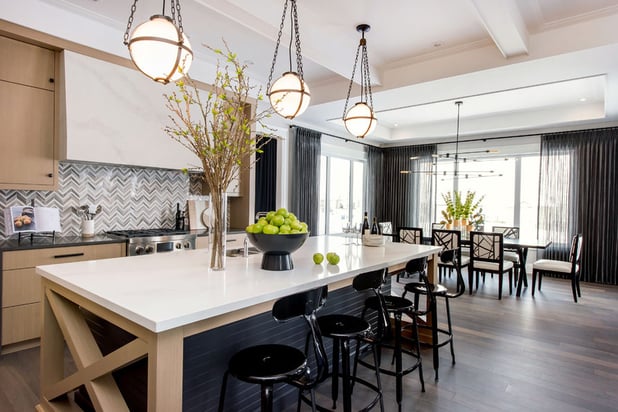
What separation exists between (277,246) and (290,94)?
118cm

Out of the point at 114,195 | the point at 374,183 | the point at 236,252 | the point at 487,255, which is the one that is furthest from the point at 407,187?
the point at 236,252

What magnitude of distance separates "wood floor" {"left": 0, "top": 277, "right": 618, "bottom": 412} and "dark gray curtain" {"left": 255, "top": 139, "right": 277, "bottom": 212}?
3161 mm

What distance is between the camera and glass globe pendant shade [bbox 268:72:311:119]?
8.16ft

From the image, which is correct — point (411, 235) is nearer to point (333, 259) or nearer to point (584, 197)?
point (584, 197)

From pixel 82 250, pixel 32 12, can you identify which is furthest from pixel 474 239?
pixel 32 12

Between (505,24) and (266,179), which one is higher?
(505,24)

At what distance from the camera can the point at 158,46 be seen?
1760mm

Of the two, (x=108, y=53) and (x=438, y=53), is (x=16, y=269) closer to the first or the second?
(x=108, y=53)

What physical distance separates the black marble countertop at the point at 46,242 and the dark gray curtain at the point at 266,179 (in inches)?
102

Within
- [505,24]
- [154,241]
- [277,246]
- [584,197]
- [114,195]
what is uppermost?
[505,24]

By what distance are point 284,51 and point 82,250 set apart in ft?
9.10

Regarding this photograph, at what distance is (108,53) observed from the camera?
3.44 metres

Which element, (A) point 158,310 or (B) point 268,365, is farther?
(B) point 268,365

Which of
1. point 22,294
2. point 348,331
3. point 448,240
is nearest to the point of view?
point 348,331
